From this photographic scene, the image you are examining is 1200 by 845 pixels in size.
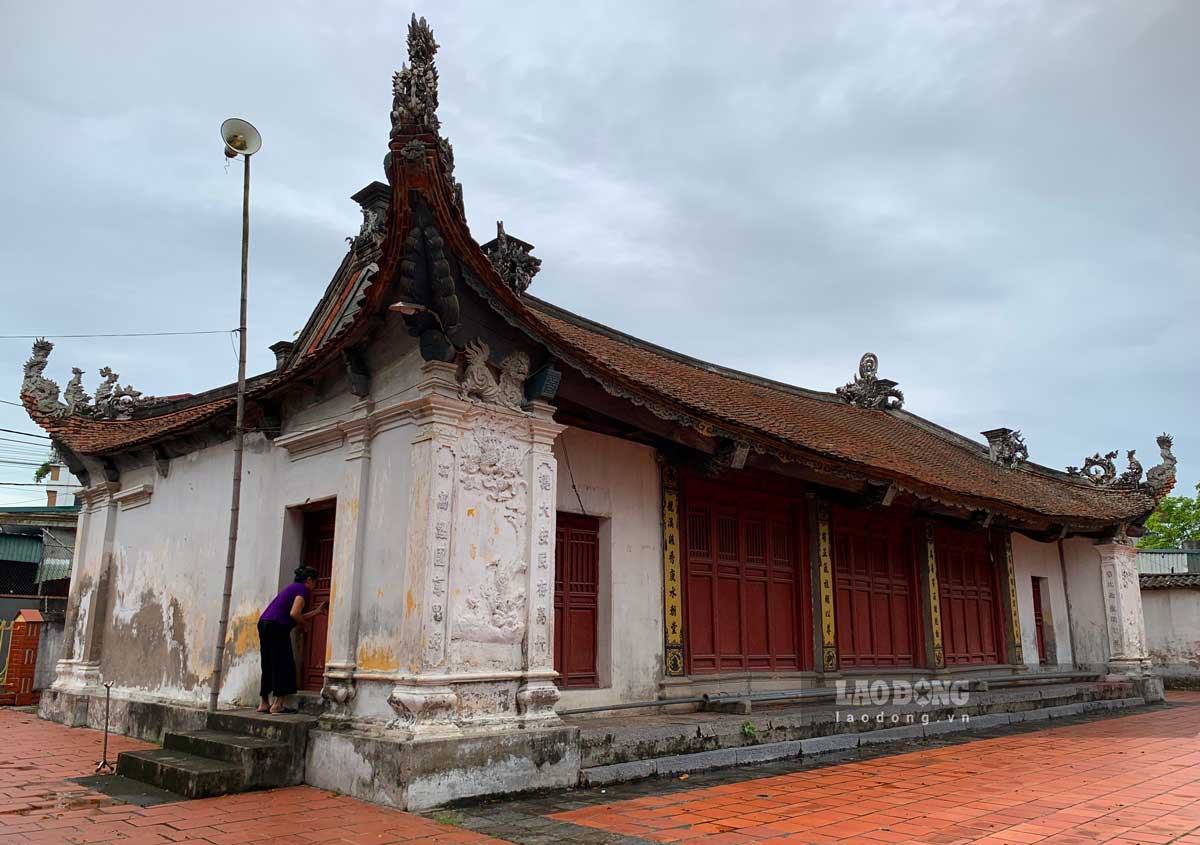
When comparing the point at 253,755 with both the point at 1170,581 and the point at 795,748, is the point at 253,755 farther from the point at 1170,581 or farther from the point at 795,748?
the point at 1170,581

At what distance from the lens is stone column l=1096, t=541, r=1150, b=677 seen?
15.2m

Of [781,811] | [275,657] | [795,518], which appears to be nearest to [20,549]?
[275,657]

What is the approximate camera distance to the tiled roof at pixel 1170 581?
18836mm

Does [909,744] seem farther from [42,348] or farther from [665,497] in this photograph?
[42,348]

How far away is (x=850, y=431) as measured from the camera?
46.1 feet

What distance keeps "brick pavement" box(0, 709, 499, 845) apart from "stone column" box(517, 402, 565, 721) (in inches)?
51.9

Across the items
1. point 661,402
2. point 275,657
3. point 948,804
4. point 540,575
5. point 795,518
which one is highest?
point 661,402

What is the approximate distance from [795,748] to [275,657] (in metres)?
4.62

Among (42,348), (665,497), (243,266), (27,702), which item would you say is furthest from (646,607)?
(27,702)

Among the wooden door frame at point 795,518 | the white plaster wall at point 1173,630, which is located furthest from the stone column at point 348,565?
the white plaster wall at point 1173,630

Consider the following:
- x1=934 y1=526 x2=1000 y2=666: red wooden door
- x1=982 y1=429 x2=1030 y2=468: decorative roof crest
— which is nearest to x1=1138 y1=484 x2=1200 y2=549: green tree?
x1=982 y1=429 x2=1030 y2=468: decorative roof crest

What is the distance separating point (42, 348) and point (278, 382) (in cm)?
636

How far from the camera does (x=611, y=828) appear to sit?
5215mm

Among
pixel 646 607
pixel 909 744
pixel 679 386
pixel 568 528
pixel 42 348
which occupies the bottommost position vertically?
pixel 909 744
